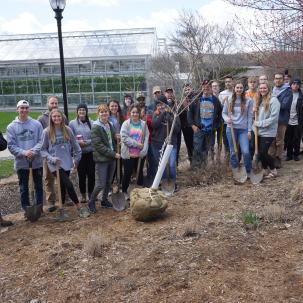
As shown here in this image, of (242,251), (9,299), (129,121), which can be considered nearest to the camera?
(9,299)

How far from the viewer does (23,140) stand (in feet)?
19.9

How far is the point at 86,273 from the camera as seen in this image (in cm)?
412

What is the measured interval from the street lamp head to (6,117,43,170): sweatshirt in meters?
4.03

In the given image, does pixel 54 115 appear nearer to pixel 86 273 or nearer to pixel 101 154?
pixel 101 154

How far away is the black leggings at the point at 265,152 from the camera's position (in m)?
7.34

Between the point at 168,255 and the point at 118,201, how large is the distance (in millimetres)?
2198

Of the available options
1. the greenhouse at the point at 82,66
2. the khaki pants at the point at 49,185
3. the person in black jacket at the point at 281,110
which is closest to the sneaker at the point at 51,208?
the khaki pants at the point at 49,185

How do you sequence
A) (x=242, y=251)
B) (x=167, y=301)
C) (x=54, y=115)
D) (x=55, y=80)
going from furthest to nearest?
(x=55, y=80) < (x=54, y=115) < (x=242, y=251) < (x=167, y=301)

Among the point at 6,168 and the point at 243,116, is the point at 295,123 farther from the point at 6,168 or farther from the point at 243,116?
the point at 6,168

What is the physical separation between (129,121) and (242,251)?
3.10m

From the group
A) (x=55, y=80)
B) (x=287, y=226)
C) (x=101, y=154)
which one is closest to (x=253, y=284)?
(x=287, y=226)

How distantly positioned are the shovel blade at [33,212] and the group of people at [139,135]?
380mm

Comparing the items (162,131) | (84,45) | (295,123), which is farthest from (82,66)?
(162,131)

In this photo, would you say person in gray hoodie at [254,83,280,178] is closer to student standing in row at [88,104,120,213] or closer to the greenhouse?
student standing in row at [88,104,120,213]
